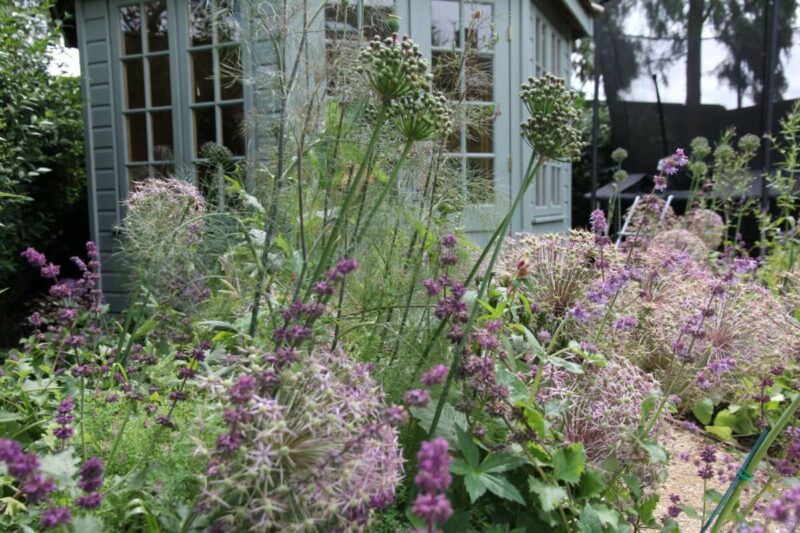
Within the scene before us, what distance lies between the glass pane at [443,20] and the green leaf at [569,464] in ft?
13.0

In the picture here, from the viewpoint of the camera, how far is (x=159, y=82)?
482 centimetres

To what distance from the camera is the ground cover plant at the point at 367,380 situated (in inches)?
38.3

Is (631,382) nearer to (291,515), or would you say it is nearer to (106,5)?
(291,515)

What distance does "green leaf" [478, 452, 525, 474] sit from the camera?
1.21 metres

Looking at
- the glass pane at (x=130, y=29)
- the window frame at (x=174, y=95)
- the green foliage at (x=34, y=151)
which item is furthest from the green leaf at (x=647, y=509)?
the glass pane at (x=130, y=29)

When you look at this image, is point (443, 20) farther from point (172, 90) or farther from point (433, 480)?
point (433, 480)

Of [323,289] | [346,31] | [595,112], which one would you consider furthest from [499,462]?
[595,112]

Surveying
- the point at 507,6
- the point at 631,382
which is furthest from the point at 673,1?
the point at 631,382

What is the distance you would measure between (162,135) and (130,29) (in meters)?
0.89

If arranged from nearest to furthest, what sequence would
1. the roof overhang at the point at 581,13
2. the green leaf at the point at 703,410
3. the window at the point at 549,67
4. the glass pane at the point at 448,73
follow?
the glass pane at the point at 448,73
the green leaf at the point at 703,410
the window at the point at 549,67
the roof overhang at the point at 581,13

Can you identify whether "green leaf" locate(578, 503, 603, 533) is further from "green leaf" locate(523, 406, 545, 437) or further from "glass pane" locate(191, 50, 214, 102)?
"glass pane" locate(191, 50, 214, 102)

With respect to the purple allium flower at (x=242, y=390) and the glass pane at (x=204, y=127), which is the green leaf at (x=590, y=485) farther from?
the glass pane at (x=204, y=127)

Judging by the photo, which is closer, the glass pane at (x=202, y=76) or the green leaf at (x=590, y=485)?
the green leaf at (x=590, y=485)

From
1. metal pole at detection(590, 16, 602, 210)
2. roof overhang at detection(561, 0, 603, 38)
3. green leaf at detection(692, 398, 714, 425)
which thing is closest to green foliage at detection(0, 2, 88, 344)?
green leaf at detection(692, 398, 714, 425)
